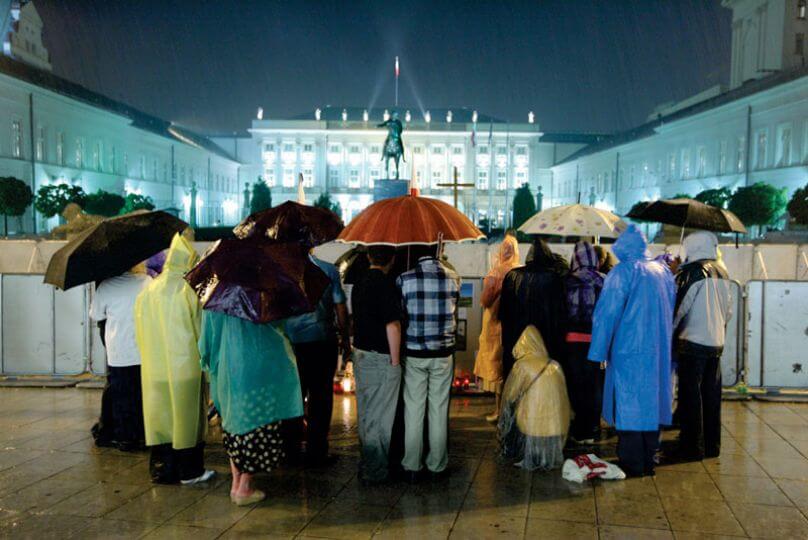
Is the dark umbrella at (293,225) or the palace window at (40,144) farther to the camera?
the palace window at (40,144)

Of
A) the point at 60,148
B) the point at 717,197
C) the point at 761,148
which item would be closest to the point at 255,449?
the point at 717,197

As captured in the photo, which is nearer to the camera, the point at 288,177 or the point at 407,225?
the point at 407,225

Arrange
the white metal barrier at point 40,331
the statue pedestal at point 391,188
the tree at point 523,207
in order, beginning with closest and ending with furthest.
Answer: the white metal barrier at point 40,331 < the statue pedestal at point 391,188 < the tree at point 523,207

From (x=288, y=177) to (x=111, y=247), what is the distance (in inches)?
2909

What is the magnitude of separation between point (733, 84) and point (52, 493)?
62.7m

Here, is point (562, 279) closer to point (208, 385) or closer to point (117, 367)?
point (208, 385)

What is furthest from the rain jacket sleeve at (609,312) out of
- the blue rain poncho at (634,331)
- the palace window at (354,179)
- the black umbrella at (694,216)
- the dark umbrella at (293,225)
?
the palace window at (354,179)

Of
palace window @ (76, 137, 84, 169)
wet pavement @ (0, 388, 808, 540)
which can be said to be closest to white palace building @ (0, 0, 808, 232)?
palace window @ (76, 137, 84, 169)

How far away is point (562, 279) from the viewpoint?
5914 millimetres

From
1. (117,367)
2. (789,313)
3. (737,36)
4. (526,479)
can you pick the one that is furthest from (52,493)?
(737,36)

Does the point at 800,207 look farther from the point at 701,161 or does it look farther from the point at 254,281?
the point at 254,281

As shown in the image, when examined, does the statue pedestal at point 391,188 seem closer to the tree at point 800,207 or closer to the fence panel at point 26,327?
the fence panel at point 26,327

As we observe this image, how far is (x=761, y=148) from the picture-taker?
40969 millimetres

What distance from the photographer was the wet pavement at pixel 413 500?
14.0 feet
